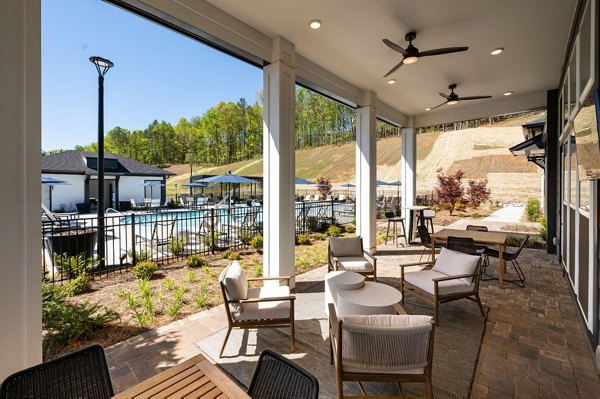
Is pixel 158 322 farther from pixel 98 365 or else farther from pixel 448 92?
pixel 448 92

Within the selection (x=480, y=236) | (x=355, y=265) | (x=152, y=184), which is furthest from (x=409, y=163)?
(x=152, y=184)

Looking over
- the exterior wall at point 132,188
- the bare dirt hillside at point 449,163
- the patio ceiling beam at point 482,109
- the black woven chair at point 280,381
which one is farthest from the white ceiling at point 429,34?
the exterior wall at point 132,188

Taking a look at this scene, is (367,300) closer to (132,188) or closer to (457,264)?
(457,264)

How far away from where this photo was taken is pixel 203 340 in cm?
293

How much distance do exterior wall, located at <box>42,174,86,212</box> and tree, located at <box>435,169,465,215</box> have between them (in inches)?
818

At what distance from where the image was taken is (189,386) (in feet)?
4.43

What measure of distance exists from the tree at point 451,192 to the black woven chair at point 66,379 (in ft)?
54.1

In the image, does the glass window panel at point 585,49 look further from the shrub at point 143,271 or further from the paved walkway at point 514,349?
the shrub at point 143,271

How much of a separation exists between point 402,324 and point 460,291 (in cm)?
210

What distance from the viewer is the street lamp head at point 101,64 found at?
5076 mm

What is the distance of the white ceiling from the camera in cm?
346

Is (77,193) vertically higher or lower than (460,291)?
higher

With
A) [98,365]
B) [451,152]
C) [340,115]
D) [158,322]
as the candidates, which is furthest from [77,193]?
[451,152]

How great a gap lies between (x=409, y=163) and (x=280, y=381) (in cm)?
860
